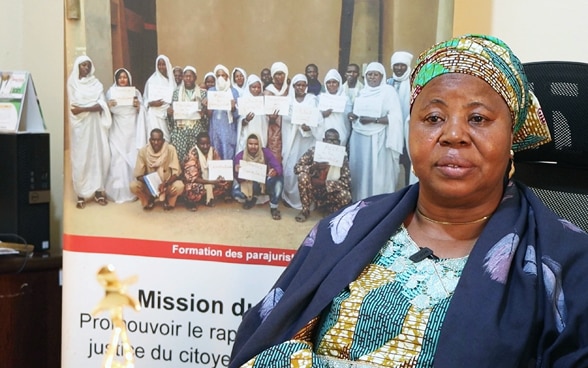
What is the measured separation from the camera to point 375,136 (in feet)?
6.55

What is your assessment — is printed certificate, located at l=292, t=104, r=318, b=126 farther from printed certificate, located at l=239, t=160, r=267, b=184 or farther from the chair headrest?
the chair headrest

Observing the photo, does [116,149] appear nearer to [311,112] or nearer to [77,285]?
[77,285]

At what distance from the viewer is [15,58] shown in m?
3.14

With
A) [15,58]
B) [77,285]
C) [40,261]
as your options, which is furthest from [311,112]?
[15,58]

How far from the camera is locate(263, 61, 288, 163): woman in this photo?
6.68 feet

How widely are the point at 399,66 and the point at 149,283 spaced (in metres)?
0.90

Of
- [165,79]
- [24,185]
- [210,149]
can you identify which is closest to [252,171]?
[210,149]

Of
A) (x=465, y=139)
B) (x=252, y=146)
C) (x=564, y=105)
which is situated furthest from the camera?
(x=252, y=146)

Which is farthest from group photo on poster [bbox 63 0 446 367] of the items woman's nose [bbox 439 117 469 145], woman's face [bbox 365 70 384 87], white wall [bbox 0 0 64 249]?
white wall [bbox 0 0 64 249]

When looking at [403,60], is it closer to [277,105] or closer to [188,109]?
[277,105]

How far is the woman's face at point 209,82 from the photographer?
2071mm

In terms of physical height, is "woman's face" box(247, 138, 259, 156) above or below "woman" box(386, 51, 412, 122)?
below

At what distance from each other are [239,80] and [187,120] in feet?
0.58

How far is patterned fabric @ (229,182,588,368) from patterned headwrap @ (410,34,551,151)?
0.13 meters
